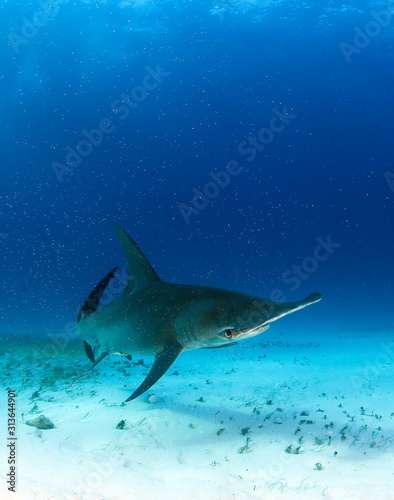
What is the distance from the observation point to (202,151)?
90.1 metres

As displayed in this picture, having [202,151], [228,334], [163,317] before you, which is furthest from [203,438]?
[202,151]

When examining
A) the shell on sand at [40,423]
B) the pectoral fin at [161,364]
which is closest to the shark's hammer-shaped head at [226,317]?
the pectoral fin at [161,364]

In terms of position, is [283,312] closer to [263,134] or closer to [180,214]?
[263,134]

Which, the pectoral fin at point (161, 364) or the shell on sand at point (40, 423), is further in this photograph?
the shell on sand at point (40, 423)

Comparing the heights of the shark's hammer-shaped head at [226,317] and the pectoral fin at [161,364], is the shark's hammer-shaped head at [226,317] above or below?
above

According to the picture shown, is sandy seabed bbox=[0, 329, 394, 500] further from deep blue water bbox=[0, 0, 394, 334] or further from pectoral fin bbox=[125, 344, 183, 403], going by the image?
deep blue water bbox=[0, 0, 394, 334]

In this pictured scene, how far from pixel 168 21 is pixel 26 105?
3937 centimetres

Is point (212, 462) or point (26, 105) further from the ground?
point (26, 105)

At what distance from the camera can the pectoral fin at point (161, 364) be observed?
4041 mm

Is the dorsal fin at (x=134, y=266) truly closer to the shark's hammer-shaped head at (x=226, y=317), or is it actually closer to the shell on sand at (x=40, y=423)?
the shark's hammer-shaped head at (x=226, y=317)

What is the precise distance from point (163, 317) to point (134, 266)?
1.26m

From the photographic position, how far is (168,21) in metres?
43.0

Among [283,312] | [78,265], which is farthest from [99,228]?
[283,312]

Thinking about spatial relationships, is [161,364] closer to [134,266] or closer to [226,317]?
[226,317]
